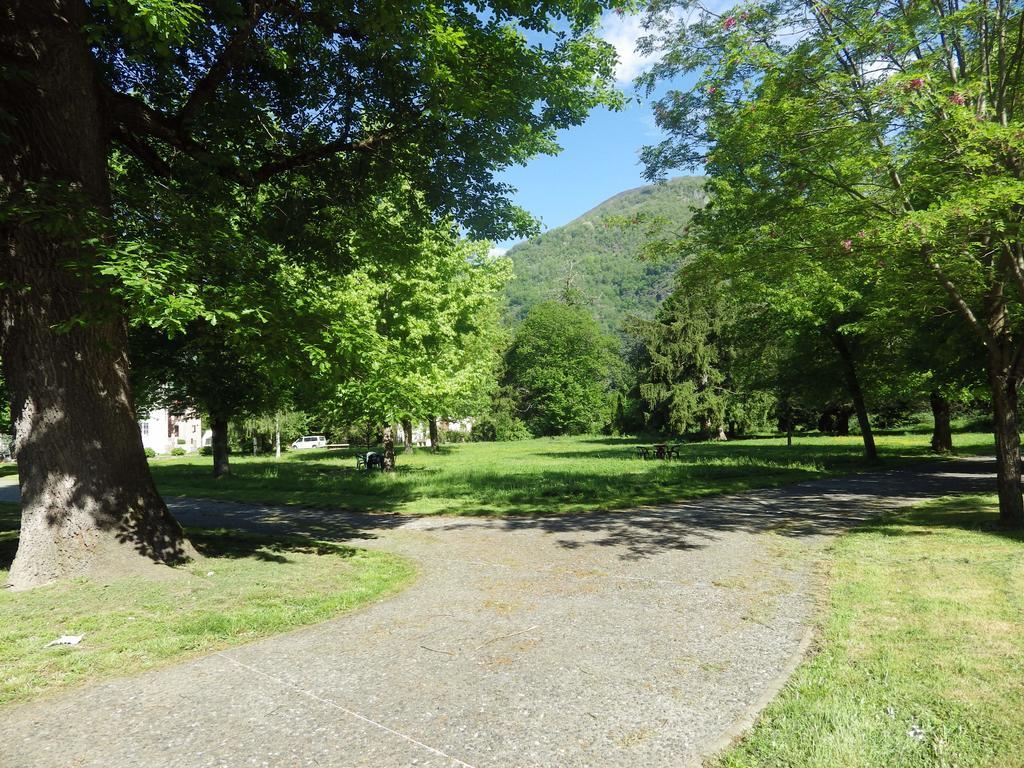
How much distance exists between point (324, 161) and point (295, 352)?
3.51 m

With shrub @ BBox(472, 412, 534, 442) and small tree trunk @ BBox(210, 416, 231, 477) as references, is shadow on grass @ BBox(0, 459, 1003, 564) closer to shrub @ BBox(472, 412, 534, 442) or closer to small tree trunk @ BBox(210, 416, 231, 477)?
small tree trunk @ BBox(210, 416, 231, 477)

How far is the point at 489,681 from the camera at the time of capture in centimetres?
383

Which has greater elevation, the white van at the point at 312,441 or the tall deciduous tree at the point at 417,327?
the tall deciduous tree at the point at 417,327

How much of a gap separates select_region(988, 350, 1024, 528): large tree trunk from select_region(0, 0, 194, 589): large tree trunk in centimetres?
1161

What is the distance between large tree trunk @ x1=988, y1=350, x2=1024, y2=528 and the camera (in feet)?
28.3

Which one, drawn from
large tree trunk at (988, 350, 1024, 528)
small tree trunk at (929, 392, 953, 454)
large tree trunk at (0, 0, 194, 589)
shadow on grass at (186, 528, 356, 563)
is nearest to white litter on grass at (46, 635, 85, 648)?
large tree trunk at (0, 0, 194, 589)

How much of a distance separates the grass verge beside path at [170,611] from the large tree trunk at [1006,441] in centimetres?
880

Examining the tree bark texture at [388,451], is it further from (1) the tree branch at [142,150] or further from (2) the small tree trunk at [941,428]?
(2) the small tree trunk at [941,428]

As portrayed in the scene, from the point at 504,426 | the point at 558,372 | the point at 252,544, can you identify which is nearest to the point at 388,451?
the point at 252,544

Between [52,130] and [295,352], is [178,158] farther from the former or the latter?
[295,352]

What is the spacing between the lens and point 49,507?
20.0 ft

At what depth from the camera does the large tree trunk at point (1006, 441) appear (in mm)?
8633

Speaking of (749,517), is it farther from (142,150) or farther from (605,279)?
(605,279)

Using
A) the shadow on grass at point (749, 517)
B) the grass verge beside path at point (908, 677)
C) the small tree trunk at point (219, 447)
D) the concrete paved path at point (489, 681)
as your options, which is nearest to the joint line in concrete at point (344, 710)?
the concrete paved path at point (489, 681)
